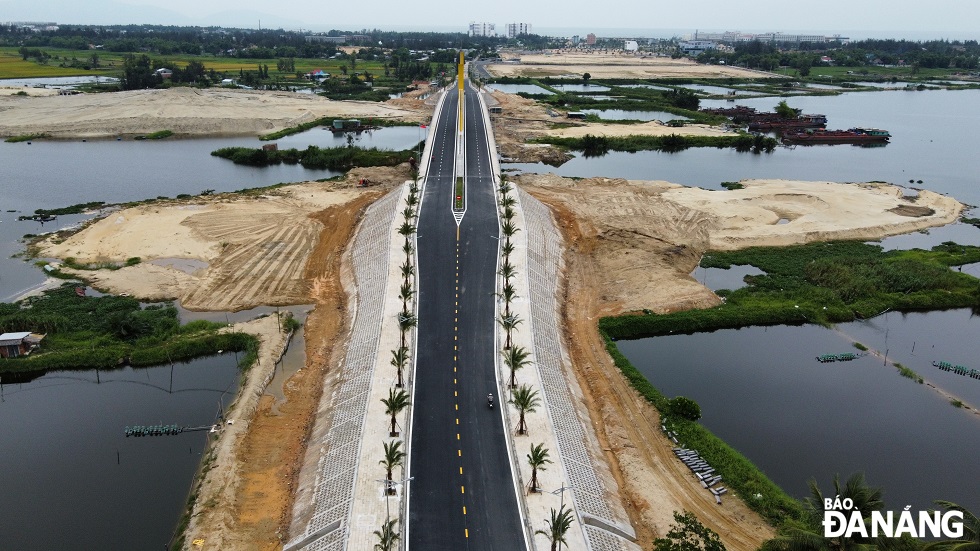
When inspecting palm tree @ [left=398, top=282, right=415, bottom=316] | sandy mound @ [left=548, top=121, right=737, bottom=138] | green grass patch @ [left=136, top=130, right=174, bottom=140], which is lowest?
palm tree @ [left=398, top=282, right=415, bottom=316]

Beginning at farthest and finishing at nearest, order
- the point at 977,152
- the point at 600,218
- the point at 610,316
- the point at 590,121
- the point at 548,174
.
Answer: the point at 590,121, the point at 977,152, the point at 548,174, the point at 600,218, the point at 610,316

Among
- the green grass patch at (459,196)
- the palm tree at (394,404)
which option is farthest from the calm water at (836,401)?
the green grass patch at (459,196)

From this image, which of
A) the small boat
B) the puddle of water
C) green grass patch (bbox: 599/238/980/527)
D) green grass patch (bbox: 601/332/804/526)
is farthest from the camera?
the small boat

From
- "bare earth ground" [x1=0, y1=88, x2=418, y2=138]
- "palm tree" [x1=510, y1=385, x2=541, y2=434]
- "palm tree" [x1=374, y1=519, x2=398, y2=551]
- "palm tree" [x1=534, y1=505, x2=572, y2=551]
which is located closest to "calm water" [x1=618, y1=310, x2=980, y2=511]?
"palm tree" [x1=510, y1=385, x2=541, y2=434]

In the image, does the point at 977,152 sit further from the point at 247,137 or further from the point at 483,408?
the point at 247,137

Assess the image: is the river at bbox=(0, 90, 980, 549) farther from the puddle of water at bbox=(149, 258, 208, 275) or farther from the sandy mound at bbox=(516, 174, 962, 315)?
the puddle of water at bbox=(149, 258, 208, 275)

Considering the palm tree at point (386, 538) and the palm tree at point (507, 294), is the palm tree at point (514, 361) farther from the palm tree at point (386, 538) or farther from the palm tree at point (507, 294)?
the palm tree at point (386, 538)

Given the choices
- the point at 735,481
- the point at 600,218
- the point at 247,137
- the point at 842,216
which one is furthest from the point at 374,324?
the point at 247,137
